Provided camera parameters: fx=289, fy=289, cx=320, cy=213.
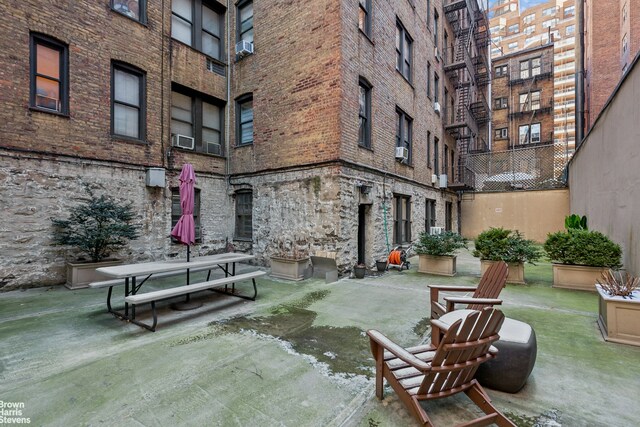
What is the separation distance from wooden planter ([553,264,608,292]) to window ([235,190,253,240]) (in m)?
8.54

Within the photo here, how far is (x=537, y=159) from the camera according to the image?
53.7 feet

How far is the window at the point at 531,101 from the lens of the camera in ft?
79.1

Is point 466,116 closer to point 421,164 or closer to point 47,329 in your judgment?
point 421,164

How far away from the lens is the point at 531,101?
24.2 m

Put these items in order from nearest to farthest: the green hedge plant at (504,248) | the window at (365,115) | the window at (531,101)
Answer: the green hedge plant at (504,248) → the window at (365,115) → the window at (531,101)

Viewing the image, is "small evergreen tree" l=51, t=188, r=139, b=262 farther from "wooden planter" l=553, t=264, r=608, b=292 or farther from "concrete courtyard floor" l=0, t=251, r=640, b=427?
"wooden planter" l=553, t=264, r=608, b=292

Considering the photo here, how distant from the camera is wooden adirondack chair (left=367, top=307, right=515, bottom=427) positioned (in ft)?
6.77

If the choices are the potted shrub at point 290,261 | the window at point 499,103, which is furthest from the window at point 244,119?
the window at point 499,103

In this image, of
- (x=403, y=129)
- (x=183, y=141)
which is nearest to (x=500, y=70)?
(x=403, y=129)

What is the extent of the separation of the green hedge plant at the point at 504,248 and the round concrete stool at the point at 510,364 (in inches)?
200

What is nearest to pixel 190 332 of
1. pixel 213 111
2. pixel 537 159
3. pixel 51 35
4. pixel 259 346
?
pixel 259 346

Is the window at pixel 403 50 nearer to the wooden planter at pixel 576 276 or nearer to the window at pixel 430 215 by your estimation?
the window at pixel 430 215

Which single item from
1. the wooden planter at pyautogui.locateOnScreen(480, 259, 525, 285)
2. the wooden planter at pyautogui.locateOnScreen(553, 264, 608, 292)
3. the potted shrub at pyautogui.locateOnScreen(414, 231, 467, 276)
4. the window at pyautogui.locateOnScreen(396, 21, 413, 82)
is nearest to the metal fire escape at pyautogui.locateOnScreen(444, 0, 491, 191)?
the window at pyautogui.locateOnScreen(396, 21, 413, 82)

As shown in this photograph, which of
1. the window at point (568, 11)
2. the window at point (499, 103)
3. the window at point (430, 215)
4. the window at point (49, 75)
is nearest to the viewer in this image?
A: the window at point (49, 75)
